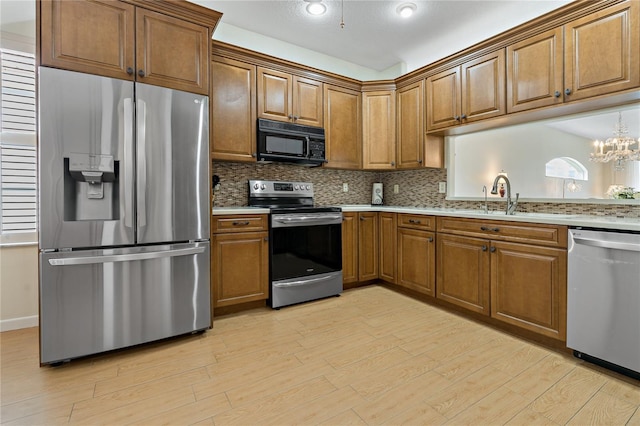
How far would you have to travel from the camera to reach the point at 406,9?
111 inches

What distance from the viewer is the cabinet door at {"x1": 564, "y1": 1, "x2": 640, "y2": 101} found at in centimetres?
199

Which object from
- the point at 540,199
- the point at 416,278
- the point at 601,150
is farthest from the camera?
the point at 416,278

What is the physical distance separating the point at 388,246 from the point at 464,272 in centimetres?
95

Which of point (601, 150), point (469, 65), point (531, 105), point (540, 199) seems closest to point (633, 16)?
point (531, 105)

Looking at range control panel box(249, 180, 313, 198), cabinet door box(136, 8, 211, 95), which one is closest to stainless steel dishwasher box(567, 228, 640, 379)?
range control panel box(249, 180, 313, 198)

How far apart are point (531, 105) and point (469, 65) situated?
28.6 inches

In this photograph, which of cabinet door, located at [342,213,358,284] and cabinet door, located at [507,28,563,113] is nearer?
cabinet door, located at [507,28,563,113]

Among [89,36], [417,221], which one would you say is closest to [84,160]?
[89,36]

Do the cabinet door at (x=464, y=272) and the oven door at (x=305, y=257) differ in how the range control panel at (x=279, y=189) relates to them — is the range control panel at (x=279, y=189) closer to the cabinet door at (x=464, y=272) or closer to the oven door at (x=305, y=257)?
the oven door at (x=305, y=257)

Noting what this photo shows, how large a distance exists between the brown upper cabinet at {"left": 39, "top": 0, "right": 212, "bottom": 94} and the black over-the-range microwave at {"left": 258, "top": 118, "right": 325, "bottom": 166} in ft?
2.74

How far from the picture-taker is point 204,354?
6.93 feet

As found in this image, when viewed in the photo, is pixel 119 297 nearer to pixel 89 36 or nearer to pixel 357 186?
pixel 89 36

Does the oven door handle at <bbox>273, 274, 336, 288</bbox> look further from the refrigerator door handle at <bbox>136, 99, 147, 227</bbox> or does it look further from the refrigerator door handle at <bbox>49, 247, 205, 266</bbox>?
the refrigerator door handle at <bbox>136, 99, 147, 227</bbox>

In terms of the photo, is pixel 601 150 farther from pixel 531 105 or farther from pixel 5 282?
pixel 5 282
